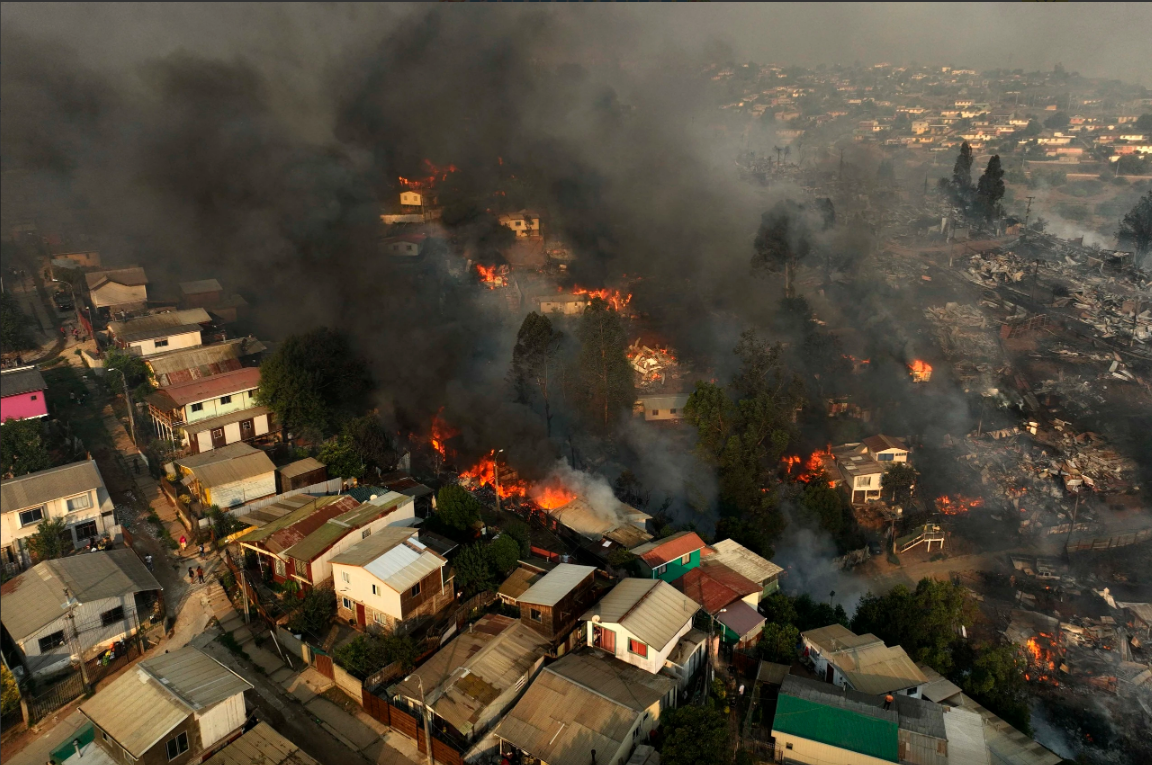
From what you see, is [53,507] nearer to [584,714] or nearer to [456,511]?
[456,511]

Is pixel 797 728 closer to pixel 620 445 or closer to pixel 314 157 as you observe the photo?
pixel 620 445

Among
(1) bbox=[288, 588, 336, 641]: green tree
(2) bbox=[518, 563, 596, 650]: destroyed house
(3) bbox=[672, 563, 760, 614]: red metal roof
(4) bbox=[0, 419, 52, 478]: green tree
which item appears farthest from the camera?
(4) bbox=[0, 419, 52, 478]: green tree

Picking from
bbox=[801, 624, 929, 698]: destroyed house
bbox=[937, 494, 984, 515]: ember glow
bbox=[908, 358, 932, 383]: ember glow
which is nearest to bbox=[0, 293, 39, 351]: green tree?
bbox=[801, 624, 929, 698]: destroyed house

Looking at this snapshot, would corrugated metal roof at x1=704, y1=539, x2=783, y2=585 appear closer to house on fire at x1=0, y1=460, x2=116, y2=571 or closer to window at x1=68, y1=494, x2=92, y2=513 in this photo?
house on fire at x1=0, y1=460, x2=116, y2=571

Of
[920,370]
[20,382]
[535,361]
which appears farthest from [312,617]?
[920,370]

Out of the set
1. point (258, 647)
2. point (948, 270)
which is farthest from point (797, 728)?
point (948, 270)
